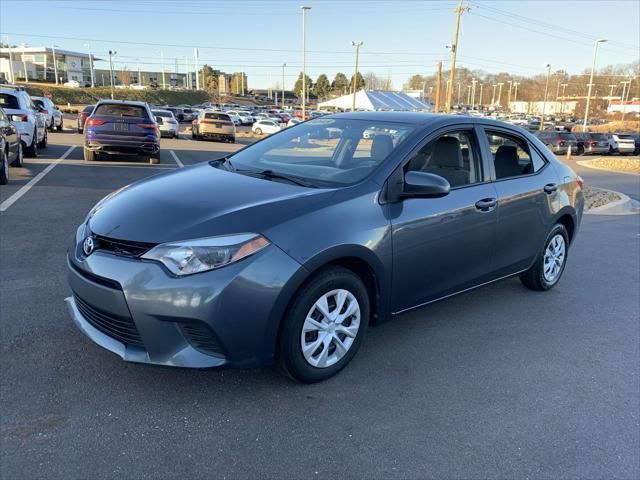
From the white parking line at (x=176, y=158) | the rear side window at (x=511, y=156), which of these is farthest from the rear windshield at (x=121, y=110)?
the rear side window at (x=511, y=156)

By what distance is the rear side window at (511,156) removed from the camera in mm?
4551

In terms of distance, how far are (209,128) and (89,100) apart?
66.9m

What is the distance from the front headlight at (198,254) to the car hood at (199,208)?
1.9 inches

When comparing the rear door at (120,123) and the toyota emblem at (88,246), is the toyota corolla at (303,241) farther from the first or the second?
the rear door at (120,123)

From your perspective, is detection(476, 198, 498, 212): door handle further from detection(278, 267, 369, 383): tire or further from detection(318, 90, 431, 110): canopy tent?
detection(318, 90, 431, 110): canopy tent

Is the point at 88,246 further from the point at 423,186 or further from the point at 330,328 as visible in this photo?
the point at 423,186

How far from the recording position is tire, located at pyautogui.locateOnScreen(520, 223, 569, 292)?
5145 mm

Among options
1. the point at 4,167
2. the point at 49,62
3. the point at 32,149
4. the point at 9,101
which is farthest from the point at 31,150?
the point at 49,62

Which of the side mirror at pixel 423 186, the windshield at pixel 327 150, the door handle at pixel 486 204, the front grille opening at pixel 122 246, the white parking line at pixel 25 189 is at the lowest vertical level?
the white parking line at pixel 25 189

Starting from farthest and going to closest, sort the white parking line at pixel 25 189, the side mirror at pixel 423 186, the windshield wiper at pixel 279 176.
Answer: the white parking line at pixel 25 189, the windshield wiper at pixel 279 176, the side mirror at pixel 423 186

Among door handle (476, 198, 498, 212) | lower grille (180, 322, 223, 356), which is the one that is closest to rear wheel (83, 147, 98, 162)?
door handle (476, 198, 498, 212)

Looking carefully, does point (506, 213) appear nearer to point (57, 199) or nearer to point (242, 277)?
point (242, 277)

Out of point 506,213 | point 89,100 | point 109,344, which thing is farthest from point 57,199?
point 89,100

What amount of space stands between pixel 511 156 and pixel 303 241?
268 centimetres
